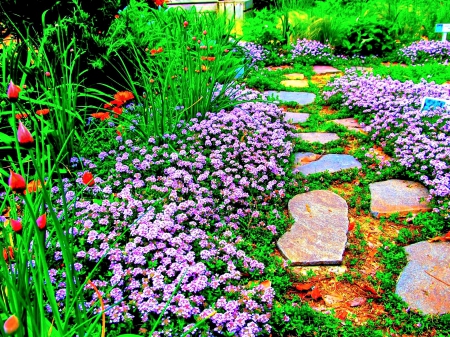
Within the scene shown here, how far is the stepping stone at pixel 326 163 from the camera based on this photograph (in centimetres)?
331

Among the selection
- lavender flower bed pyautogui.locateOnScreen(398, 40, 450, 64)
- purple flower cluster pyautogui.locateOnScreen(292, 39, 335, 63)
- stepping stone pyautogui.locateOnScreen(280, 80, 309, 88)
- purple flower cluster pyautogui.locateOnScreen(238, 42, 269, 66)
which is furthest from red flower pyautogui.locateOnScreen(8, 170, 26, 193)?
lavender flower bed pyautogui.locateOnScreen(398, 40, 450, 64)

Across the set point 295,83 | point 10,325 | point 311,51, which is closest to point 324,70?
point 311,51

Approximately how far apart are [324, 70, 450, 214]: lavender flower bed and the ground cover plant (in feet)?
0.05

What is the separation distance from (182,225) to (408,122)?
2.36m

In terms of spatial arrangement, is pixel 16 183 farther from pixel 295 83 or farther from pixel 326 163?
pixel 295 83

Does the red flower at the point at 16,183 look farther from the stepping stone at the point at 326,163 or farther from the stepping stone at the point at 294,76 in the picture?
the stepping stone at the point at 294,76

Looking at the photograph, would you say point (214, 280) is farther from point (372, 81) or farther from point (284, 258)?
point (372, 81)

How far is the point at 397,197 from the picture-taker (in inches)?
115

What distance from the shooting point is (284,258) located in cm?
242

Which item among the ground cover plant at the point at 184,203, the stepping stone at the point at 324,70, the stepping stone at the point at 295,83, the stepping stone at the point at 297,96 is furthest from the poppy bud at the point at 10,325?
the stepping stone at the point at 324,70

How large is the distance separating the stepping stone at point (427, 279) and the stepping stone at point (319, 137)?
149 centimetres

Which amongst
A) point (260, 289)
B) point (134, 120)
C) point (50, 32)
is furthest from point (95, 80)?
point (260, 289)

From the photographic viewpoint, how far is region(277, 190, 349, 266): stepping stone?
2.42 metres

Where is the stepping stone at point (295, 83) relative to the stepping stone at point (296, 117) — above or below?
above
